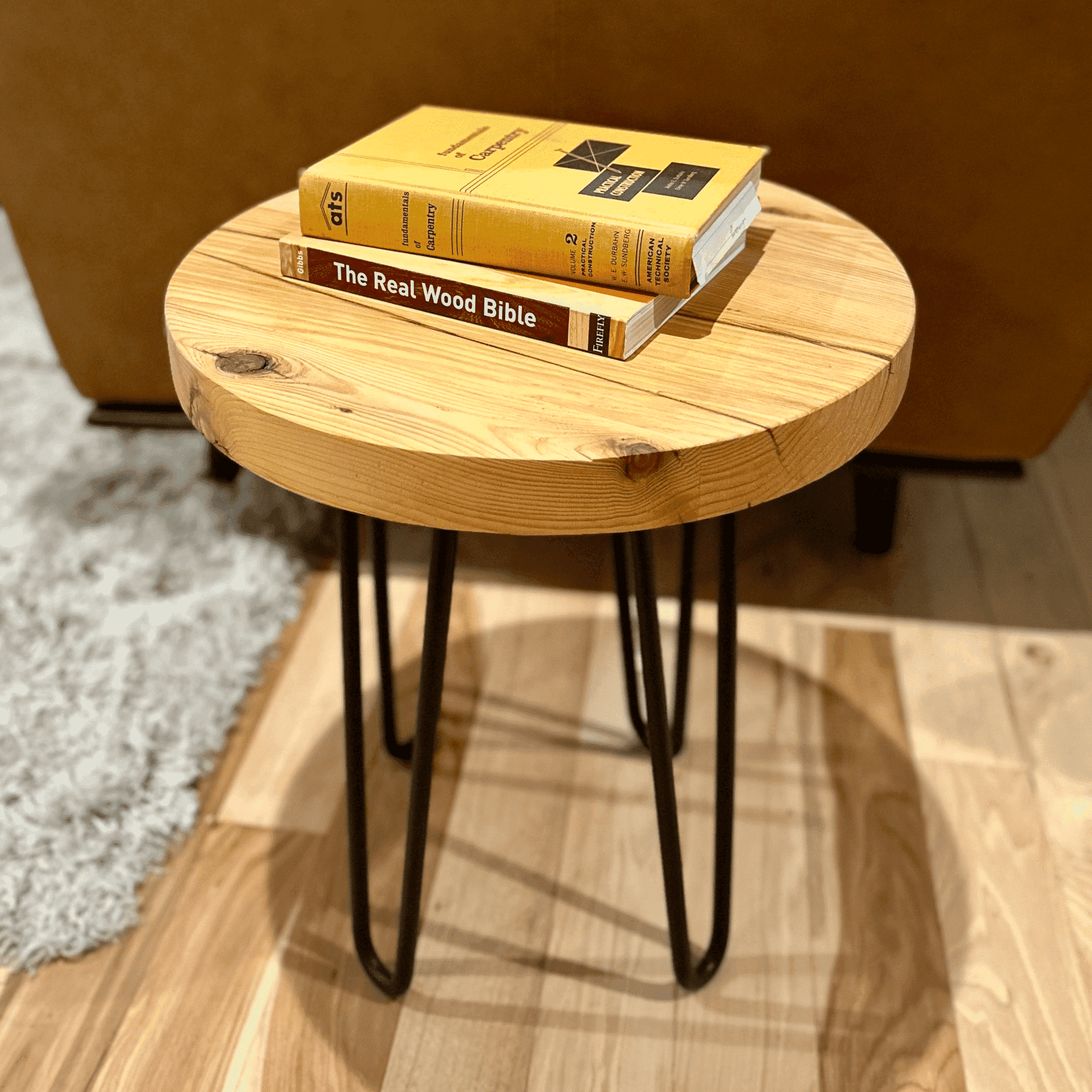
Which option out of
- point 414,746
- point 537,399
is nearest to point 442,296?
point 537,399

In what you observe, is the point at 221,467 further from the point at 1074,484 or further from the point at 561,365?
the point at 1074,484

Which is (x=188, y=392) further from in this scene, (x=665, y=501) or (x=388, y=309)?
(x=665, y=501)

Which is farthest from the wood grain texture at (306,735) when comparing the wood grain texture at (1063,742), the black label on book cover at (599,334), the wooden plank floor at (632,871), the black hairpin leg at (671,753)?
the wood grain texture at (1063,742)

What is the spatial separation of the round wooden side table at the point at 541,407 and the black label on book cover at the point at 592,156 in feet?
0.35

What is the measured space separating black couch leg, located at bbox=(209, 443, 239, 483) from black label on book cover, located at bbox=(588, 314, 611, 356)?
841 millimetres

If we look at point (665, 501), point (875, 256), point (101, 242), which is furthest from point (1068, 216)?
point (101, 242)

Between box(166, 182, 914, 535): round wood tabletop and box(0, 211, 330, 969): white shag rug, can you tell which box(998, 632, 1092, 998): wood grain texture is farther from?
box(0, 211, 330, 969): white shag rug

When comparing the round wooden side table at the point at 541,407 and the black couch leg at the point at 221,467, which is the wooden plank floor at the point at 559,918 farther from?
the black couch leg at the point at 221,467

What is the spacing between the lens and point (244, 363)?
57 cm

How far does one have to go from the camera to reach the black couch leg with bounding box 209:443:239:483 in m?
1.32

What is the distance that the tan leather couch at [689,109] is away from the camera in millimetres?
902

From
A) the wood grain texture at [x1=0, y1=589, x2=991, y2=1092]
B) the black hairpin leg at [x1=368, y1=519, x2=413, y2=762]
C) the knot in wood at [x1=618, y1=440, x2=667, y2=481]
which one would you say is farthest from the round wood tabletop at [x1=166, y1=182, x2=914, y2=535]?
the wood grain texture at [x1=0, y1=589, x2=991, y2=1092]

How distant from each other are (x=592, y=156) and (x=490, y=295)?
0.14 meters

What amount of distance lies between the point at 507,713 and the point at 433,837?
17 cm
